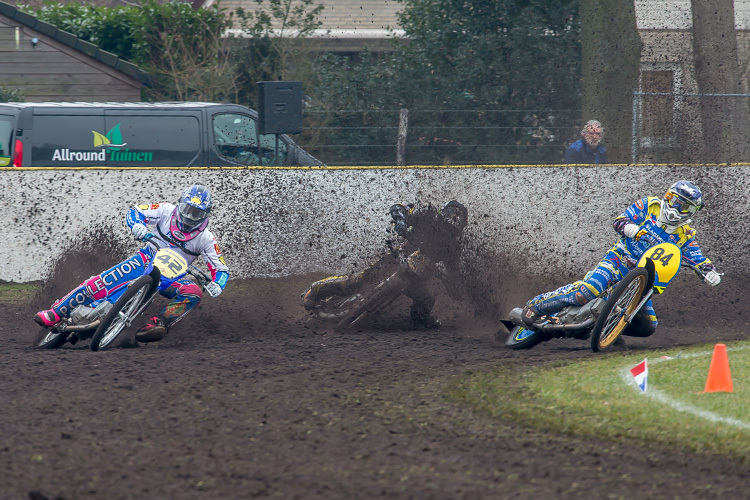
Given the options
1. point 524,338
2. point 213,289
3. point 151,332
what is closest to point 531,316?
point 524,338

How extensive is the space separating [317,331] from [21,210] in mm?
4562

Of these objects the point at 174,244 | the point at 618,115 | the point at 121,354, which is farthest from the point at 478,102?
the point at 121,354

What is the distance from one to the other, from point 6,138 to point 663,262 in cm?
941

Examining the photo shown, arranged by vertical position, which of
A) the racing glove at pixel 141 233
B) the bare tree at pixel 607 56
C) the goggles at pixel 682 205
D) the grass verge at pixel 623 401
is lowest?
the grass verge at pixel 623 401

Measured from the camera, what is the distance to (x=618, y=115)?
13734 millimetres

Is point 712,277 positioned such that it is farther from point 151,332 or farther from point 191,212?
point 151,332

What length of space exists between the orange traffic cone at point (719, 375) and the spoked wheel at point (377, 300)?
4035 mm

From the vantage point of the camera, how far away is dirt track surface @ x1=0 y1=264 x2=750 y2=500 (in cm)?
461

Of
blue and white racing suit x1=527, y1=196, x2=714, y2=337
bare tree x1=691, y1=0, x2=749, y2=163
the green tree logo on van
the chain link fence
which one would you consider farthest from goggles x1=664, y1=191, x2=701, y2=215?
the green tree logo on van

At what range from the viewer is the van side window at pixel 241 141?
13875 millimetres

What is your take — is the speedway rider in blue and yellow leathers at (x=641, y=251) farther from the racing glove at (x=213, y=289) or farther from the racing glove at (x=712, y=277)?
the racing glove at (x=213, y=289)

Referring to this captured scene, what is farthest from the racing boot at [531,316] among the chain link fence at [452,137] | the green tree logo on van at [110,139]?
the green tree logo on van at [110,139]

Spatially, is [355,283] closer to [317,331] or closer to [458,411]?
[317,331]

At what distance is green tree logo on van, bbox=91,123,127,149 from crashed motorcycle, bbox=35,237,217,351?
17.5ft
